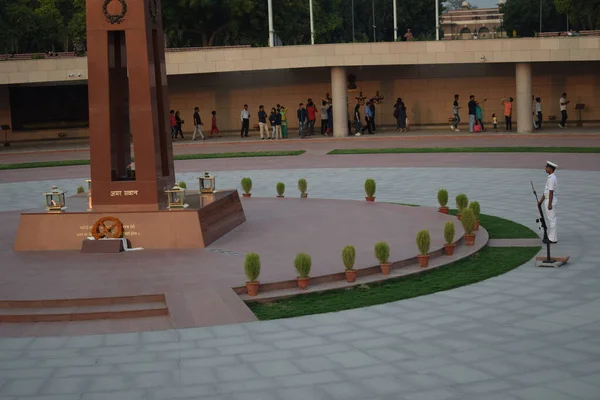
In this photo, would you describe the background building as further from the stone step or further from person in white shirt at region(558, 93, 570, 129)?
the stone step

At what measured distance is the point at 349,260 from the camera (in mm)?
14531

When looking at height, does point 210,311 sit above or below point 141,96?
below

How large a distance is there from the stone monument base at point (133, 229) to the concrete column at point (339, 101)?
999 inches

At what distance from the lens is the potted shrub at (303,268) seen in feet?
46.2

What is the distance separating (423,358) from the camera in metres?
10.9

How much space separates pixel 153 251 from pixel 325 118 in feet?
91.9

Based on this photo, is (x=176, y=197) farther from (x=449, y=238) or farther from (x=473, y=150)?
(x=473, y=150)

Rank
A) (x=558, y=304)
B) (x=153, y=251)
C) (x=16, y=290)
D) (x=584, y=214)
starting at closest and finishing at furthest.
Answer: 1. (x=558, y=304)
2. (x=16, y=290)
3. (x=153, y=251)
4. (x=584, y=214)

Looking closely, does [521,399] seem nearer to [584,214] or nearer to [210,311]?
[210,311]

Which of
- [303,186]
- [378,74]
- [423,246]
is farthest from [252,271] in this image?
[378,74]

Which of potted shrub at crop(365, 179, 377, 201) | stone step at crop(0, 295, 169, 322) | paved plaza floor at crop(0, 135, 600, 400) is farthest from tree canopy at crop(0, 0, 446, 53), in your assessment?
paved plaza floor at crop(0, 135, 600, 400)

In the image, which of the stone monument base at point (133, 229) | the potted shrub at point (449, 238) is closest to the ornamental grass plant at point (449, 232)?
the potted shrub at point (449, 238)

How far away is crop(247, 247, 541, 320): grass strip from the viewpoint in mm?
13383

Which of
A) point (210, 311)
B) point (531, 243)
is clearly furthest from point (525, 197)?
point (210, 311)
